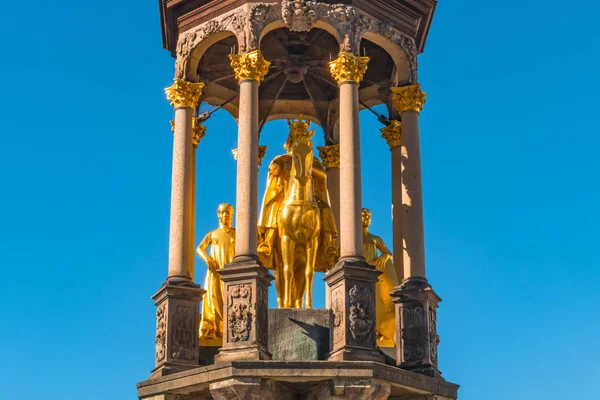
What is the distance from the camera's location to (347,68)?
98.0 feet

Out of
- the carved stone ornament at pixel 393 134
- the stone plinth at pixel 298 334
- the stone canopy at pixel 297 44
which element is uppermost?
the stone canopy at pixel 297 44

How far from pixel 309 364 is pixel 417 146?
640 cm

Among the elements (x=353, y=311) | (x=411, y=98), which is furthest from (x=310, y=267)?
(x=411, y=98)

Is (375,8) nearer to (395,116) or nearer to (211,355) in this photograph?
(395,116)

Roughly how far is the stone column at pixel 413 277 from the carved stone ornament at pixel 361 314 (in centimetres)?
162

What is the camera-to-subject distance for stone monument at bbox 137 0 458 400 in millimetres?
27906

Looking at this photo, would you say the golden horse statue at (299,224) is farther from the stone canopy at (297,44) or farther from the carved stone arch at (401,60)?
the stone canopy at (297,44)

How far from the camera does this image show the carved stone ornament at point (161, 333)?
29453mm

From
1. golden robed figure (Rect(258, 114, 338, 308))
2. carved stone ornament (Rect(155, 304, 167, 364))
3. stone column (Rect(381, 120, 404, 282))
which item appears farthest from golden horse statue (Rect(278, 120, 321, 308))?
carved stone ornament (Rect(155, 304, 167, 364))

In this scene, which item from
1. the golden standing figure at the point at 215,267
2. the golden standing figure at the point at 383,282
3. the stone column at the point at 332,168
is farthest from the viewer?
the stone column at the point at 332,168

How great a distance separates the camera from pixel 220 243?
31.9 m

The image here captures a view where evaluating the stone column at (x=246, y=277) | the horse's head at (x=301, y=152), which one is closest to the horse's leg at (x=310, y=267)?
the horse's head at (x=301, y=152)

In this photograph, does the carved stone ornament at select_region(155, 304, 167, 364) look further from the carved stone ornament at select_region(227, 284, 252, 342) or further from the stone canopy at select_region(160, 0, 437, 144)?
the stone canopy at select_region(160, 0, 437, 144)

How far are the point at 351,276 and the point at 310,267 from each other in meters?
3.59
